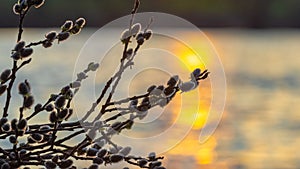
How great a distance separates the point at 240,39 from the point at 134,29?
380 inches

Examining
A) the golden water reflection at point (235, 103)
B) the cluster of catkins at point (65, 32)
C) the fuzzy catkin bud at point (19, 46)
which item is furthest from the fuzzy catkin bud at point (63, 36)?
the golden water reflection at point (235, 103)

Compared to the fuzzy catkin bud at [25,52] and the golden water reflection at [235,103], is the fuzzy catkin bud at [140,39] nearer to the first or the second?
the fuzzy catkin bud at [25,52]

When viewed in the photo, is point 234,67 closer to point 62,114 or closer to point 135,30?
point 135,30

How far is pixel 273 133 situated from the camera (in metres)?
4.39

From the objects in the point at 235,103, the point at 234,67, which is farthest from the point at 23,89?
the point at 234,67

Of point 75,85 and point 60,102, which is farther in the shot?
point 75,85

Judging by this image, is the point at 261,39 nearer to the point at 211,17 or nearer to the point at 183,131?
the point at 211,17

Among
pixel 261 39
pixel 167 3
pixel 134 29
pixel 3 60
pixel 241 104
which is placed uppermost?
pixel 167 3

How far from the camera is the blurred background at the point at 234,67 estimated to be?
12.6ft

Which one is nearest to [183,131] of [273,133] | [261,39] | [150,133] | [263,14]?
[150,133]

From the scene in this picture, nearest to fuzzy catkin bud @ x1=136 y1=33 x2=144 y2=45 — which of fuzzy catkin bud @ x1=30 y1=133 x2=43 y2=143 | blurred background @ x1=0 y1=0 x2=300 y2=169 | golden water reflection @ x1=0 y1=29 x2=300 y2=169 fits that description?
fuzzy catkin bud @ x1=30 y1=133 x2=43 y2=143

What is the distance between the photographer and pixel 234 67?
7.74m

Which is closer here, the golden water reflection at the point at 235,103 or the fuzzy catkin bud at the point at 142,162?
the fuzzy catkin bud at the point at 142,162

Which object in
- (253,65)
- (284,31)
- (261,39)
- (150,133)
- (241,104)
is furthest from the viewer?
(284,31)
